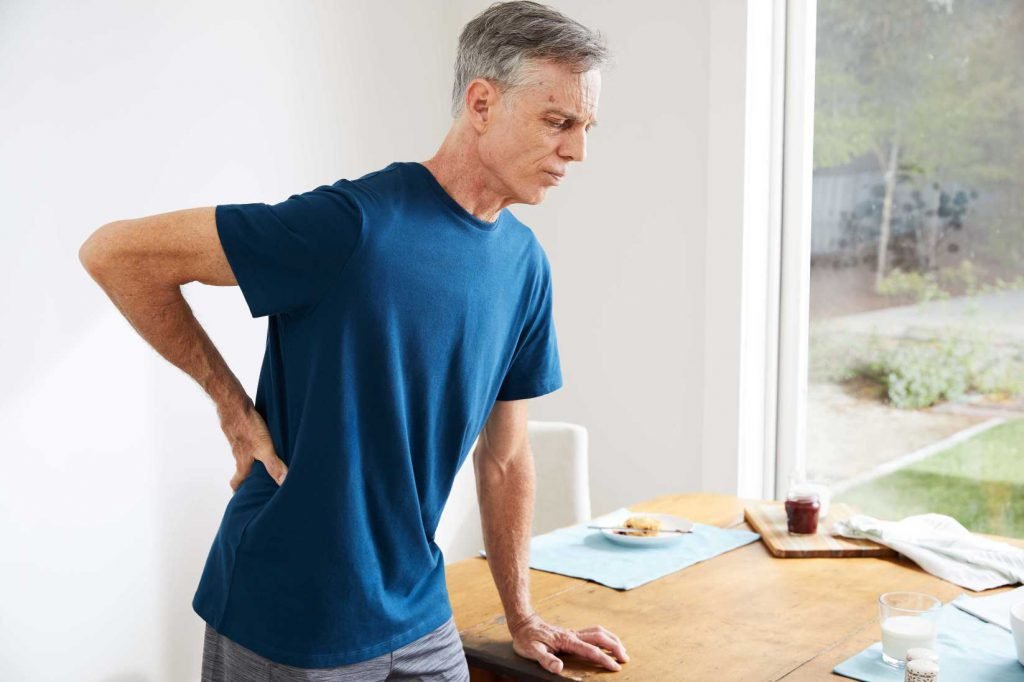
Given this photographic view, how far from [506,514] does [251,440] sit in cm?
53

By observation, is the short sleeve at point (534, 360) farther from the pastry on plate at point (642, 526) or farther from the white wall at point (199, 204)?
the white wall at point (199, 204)

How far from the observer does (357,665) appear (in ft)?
4.63

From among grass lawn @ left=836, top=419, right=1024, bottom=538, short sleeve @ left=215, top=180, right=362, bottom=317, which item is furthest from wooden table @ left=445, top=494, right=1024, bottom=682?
grass lawn @ left=836, top=419, right=1024, bottom=538

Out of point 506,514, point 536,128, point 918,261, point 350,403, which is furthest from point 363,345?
point 918,261

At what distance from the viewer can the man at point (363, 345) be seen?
135 centimetres

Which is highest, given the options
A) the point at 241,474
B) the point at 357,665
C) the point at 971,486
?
the point at 241,474

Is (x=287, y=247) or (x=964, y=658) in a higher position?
(x=287, y=247)

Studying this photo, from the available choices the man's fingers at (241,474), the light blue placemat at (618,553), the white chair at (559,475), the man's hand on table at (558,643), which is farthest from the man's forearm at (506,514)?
the white chair at (559,475)

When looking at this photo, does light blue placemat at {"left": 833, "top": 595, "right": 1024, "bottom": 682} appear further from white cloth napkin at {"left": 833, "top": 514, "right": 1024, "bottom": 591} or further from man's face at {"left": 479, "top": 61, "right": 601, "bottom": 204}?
man's face at {"left": 479, "top": 61, "right": 601, "bottom": 204}

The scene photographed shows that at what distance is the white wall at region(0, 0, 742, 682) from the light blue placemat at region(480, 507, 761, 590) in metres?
1.13

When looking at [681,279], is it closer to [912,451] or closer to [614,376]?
[614,376]

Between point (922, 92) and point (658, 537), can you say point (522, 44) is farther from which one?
point (922, 92)

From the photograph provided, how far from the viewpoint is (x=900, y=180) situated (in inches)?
128

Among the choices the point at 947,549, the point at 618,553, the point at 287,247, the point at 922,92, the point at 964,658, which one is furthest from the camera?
the point at 922,92
